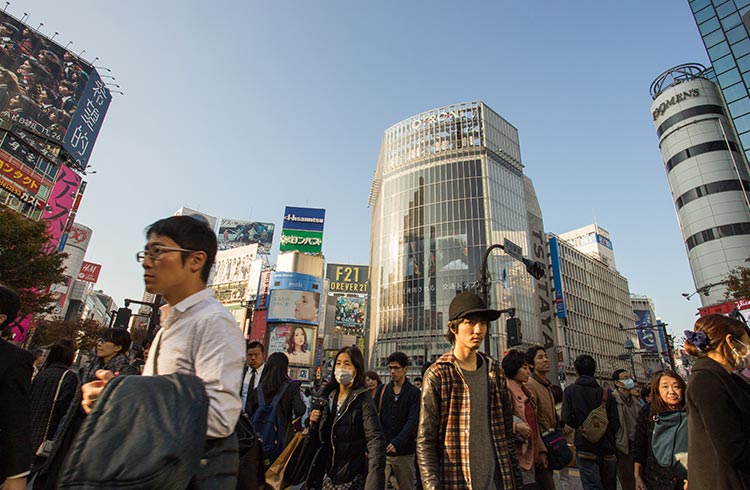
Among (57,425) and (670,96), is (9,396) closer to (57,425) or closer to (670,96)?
(57,425)

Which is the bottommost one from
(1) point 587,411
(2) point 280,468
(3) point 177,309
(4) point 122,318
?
(2) point 280,468

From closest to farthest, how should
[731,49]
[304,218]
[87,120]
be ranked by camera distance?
[731,49]
[87,120]
[304,218]

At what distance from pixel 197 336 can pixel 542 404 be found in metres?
4.04

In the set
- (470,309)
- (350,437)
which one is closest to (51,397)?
(350,437)

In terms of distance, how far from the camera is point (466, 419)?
2561 mm

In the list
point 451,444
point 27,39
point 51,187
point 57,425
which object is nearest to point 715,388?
point 451,444

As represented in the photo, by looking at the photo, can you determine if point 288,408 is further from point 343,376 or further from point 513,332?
point 513,332

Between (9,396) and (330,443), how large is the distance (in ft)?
7.85

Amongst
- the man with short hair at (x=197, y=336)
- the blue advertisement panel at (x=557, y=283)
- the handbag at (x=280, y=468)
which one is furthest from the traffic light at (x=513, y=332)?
the blue advertisement panel at (x=557, y=283)

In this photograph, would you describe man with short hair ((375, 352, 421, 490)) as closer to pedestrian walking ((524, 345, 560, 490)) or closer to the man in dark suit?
pedestrian walking ((524, 345, 560, 490))

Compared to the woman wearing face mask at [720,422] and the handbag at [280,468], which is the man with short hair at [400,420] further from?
the woman wearing face mask at [720,422]

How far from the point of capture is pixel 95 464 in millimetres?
1045

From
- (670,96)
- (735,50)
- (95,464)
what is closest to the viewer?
(95,464)

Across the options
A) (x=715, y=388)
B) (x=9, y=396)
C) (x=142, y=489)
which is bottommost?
(x=142, y=489)
